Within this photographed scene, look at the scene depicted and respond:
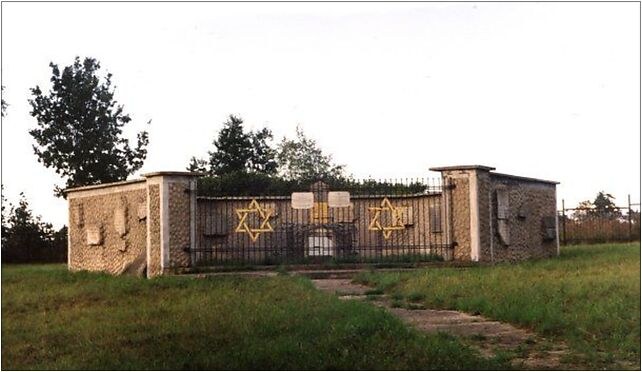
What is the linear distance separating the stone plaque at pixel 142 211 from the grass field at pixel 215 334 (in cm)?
469

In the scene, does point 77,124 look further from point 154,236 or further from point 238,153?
point 154,236

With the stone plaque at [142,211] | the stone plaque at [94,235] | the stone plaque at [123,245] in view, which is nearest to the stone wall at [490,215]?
the stone plaque at [142,211]

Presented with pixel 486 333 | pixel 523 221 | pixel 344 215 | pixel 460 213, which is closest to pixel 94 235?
pixel 344 215

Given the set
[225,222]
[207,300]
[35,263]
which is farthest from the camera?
[35,263]

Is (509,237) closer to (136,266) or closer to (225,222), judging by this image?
(225,222)

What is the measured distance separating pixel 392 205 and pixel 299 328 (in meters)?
11.8

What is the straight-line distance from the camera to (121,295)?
12797 mm

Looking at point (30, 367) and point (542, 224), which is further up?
point (542, 224)

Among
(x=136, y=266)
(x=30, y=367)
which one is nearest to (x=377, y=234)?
(x=136, y=266)

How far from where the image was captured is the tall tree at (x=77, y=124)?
1347 inches

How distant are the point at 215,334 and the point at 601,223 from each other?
21.7 m

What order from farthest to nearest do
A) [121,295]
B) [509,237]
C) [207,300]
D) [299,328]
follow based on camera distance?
[509,237] → [121,295] → [207,300] → [299,328]

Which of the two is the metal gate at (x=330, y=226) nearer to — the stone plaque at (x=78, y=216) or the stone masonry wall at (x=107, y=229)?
the stone masonry wall at (x=107, y=229)

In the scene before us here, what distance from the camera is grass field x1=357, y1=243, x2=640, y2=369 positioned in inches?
330
